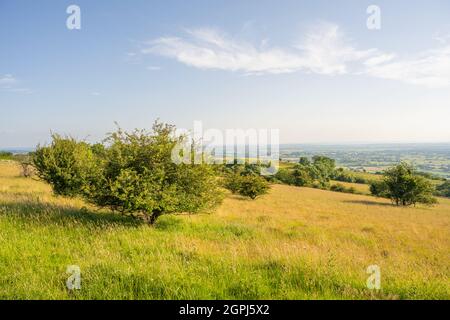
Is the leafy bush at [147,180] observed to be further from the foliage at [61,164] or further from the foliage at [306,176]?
the foliage at [306,176]

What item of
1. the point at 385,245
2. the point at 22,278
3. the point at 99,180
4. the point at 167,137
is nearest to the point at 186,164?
the point at 167,137

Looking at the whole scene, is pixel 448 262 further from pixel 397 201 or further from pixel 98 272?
pixel 397 201

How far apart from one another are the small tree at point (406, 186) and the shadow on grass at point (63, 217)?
46571mm

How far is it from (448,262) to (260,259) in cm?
898

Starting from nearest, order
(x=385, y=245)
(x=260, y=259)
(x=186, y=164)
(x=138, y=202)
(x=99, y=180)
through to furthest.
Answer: (x=260, y=259) < (x=138, y=202) < (x=99, y=180) < (x=186, y=164) < (x=385, y=245)

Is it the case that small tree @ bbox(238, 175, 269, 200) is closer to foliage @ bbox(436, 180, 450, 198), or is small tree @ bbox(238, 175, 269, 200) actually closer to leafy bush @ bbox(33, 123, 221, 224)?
leafy bush @ bbox(33, 123, 221, 224)

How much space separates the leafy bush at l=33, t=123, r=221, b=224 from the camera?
37.3ft

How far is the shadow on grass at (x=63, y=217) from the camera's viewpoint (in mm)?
11090

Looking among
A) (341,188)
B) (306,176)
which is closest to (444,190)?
(341,188)

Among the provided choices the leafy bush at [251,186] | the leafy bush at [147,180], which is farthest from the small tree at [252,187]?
the leafy bush at [147,180]

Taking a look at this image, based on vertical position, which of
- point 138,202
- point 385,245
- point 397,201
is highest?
point 138,202

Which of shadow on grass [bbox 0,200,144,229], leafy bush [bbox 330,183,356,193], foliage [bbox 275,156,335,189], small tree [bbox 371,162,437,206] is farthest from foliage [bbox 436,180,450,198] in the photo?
shadow on grass [bbox 0,200,144,229]

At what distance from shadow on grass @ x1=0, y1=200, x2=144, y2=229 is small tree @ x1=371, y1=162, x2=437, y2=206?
153 ft

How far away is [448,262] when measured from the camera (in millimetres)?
11969
